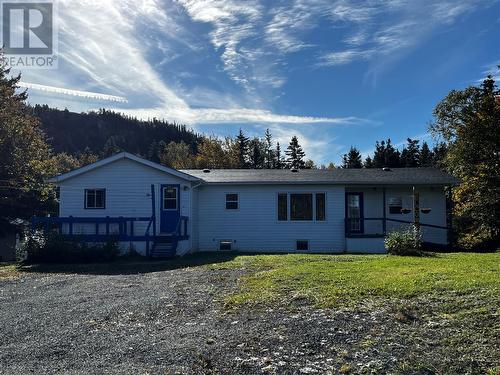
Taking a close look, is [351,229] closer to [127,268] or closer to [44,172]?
[127,268]

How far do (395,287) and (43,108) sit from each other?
130 metres

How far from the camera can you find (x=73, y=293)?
973 centimetres

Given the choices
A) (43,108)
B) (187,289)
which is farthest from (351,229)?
(43,108)

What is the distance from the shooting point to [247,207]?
68.0ft

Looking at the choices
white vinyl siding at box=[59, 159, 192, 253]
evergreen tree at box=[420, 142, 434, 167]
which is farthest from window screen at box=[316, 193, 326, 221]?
evergreen tree at box=[420, 142, 434, 167]

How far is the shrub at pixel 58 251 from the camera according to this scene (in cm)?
1680

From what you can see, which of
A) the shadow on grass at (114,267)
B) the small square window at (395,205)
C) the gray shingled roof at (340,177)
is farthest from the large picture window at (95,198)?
the small square window at (395,205)

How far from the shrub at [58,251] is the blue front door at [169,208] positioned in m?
2.74

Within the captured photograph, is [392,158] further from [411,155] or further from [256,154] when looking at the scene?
[256,154]

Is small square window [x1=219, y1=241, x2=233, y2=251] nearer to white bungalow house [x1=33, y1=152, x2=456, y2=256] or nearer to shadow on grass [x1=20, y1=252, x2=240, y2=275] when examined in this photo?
white bungalow house [x1=33, y1=152, x2=456, y2=256]

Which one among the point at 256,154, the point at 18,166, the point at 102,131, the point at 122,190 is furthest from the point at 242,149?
the point at 102,131

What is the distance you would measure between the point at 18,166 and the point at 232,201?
50.9ft

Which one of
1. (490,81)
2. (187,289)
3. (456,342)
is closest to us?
(456,342)

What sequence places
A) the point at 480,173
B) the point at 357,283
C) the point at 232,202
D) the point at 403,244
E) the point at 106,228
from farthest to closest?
1. the point at 480,173
2. the point at 232,202
3. the point at 106,228
4. the point at 403,244
5. the point at 357,283
